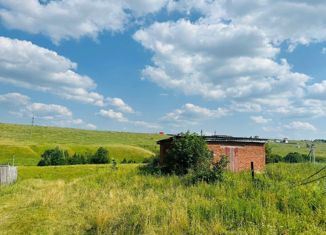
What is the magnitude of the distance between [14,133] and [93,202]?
98.4m

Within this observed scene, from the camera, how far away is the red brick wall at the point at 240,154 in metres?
31.4

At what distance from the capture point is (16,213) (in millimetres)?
14555

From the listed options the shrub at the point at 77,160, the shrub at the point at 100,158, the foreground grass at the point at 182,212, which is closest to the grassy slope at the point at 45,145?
the shrub at the point at 100,158

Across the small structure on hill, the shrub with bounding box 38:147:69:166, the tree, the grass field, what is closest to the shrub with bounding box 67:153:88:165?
the shrub with bounding box 38:147:69:166

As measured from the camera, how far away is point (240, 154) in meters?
32.0

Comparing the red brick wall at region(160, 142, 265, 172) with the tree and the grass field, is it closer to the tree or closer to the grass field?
the tree

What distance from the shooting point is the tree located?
2798 centimetres

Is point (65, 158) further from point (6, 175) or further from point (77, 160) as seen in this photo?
point (6, 175)

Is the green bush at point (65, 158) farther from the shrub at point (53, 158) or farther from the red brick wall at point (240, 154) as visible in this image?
the red brick wall at point (240, 154)

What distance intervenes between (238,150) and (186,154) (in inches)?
243

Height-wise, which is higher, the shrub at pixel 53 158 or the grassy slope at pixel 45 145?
the grassy slope at pixel 45 145

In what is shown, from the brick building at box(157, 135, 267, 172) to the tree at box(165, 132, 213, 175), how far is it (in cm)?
207

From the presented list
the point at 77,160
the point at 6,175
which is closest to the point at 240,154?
the point at 6,175

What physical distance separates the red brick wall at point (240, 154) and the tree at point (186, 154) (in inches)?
86.3
